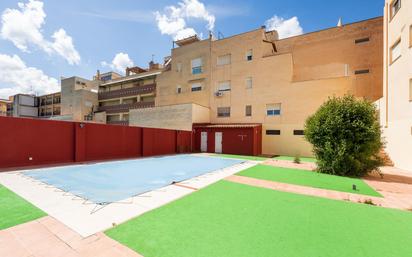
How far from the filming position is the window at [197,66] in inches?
971

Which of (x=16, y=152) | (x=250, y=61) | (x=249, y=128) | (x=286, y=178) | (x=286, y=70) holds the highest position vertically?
(x=250, y=61)

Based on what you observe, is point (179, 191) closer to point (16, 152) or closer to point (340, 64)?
point (16, 152)

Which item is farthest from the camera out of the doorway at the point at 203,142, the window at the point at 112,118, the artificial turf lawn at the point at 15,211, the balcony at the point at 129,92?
the window at the point at 112,118

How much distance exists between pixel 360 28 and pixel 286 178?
65.0 feet

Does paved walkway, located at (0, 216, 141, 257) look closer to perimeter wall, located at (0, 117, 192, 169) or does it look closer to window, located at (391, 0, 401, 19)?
perimeter wall, located at (0, 117, 192, 169)

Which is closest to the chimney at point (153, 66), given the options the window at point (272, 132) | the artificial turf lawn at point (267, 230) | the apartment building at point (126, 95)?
the apartment building at point (126, 95)

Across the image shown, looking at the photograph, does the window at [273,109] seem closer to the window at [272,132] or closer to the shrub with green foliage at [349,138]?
the window at [272,132]

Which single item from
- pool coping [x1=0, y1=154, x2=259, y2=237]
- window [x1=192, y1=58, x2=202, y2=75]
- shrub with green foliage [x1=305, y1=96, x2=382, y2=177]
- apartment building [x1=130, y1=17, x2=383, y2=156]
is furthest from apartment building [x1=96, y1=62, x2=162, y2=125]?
shrub with green foliage [x1=305, y1=96, x2=382, y2=177]

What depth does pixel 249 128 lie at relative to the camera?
60.4 feet

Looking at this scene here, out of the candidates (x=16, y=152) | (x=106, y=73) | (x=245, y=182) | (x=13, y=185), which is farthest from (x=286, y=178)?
(x=106, y=73)

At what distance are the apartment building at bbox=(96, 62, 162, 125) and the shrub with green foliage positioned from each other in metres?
25.9

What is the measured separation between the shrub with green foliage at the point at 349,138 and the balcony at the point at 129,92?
26.9 m

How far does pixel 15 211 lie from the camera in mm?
4191

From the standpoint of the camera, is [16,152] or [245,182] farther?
[16,152]
